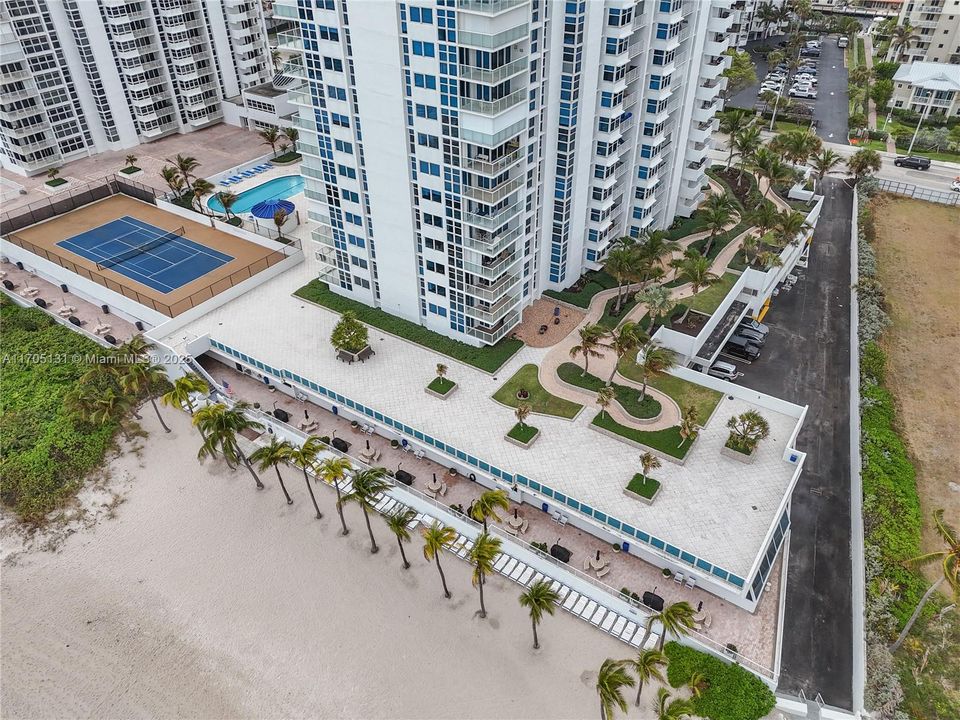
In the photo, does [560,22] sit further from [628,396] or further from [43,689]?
[43,689]

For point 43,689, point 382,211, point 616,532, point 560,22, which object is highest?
point 560,22

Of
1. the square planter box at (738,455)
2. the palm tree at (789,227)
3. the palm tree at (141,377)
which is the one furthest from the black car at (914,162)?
the palm tree at (141,377)

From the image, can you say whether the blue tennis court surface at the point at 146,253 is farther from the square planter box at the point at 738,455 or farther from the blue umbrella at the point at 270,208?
the square planter box at the point at 738,455

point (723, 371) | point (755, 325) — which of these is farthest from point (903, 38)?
point (723, 371)

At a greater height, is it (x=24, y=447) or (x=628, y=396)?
(x=628, y=396)

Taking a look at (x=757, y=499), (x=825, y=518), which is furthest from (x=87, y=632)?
(x=825, y=518)

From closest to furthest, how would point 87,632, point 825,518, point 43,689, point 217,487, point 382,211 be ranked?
1. point 43,689
2. point 87,632
3. point 825,518
4. point 217,487
5. point 382,211

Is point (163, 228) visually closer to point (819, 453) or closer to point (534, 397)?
point (534, 397)
